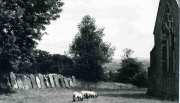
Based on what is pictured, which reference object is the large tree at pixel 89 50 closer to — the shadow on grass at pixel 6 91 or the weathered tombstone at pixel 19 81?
the weathered tombstone at pixel 19 81

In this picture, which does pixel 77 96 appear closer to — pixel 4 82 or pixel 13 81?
pixel 13 81

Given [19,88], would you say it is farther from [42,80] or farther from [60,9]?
[60,9]

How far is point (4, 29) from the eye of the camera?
1231 inches

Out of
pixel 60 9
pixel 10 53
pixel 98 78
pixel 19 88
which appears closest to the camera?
pixel 10 53

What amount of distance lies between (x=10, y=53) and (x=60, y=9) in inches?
259

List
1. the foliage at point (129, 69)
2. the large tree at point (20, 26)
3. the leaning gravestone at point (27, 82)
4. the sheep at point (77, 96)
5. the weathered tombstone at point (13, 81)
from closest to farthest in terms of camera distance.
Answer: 1. the sheep at point (77, 96)
2. the large tree at point (20, 26)
3. the weathered tombstone at point (13, 81)
4. the leaning gravestone at point (27, 82)
5. the foliage at point (129, 69)

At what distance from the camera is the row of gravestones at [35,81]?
121 feet

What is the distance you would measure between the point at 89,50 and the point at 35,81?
14.5 meters

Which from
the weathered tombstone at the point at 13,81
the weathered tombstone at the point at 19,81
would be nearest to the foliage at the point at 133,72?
the weathered tombstone at the point at 19,81

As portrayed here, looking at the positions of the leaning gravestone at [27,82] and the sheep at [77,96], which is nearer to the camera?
the sheep at [77,96]

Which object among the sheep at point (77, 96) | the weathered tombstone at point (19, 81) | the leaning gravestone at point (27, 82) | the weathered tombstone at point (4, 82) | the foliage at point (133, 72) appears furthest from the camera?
the foliage at point (133, 72)

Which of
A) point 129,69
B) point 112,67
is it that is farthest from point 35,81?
point 112,67

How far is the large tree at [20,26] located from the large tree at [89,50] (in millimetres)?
17594

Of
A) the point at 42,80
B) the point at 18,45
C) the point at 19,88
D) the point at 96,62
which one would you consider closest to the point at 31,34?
the point at 18,45
